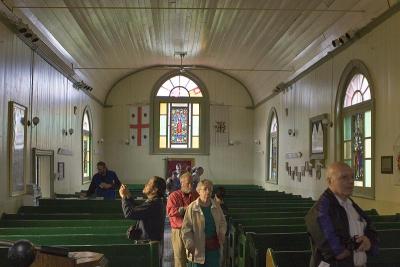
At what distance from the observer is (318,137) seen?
11.1 m

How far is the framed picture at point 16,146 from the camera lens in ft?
27.6

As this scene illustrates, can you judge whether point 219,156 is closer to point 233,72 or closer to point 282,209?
point 233,72

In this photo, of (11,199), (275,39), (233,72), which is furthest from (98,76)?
(11,199)

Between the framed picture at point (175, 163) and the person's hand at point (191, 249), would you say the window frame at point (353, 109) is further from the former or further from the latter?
the framed picture at point (175, 163)

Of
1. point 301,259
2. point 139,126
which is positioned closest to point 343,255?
point 301,259

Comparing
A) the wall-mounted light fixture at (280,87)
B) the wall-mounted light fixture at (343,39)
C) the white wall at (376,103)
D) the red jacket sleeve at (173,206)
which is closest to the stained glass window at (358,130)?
the white wall at (376,103)

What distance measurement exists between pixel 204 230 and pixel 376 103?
14.8 ft

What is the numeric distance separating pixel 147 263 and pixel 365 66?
5.76 meters

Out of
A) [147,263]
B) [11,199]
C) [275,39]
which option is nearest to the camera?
[147,263]

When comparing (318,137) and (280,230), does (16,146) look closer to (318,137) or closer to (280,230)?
(280,230)

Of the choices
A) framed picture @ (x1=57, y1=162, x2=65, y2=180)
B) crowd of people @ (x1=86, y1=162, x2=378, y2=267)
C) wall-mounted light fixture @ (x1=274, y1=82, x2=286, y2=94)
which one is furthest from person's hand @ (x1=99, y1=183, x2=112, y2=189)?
wall-mounted light fixture @ (x1=274, y1=82, x2=286, y2=94)

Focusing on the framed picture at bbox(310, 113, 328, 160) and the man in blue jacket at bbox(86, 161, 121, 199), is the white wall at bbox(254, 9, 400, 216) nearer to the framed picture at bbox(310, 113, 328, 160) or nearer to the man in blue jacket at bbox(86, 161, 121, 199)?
the framed picture at bbox(310, 113, 328, 160)

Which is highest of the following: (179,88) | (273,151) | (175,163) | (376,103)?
(179,88)

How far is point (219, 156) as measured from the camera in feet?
64.0
